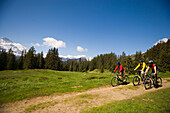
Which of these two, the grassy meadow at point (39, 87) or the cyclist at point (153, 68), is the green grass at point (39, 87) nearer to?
the grassy meadow at point (39, 87)

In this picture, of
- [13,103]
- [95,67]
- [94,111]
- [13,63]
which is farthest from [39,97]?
[95,67]

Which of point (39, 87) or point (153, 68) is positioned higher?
point (153, 68)

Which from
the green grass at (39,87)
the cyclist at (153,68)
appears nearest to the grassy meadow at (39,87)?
the green grass at (39,87)

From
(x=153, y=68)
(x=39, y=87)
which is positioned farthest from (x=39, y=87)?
(x=153, y=68)

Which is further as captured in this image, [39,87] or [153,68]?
[39,87]

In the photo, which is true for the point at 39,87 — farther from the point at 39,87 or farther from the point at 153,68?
the point at 153,68

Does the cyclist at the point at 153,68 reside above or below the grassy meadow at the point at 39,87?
above

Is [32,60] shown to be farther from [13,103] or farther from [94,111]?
[94,111]

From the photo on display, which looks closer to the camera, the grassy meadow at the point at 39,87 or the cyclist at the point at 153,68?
the grassy meadow at the point at 39,87

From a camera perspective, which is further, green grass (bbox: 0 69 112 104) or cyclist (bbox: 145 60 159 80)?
cyclist (bbox: 145 60 159 80)

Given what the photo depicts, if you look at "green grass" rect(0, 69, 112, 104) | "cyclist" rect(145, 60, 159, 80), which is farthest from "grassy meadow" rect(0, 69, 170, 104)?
"cyclist" rect(145, 60, 159, 80)

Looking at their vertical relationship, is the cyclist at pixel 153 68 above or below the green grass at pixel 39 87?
above

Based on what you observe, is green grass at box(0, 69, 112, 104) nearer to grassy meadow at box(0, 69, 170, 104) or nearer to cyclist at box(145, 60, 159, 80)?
grassy meadow at box(0, 69, 170, 104)

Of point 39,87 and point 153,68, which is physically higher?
point 153,68
